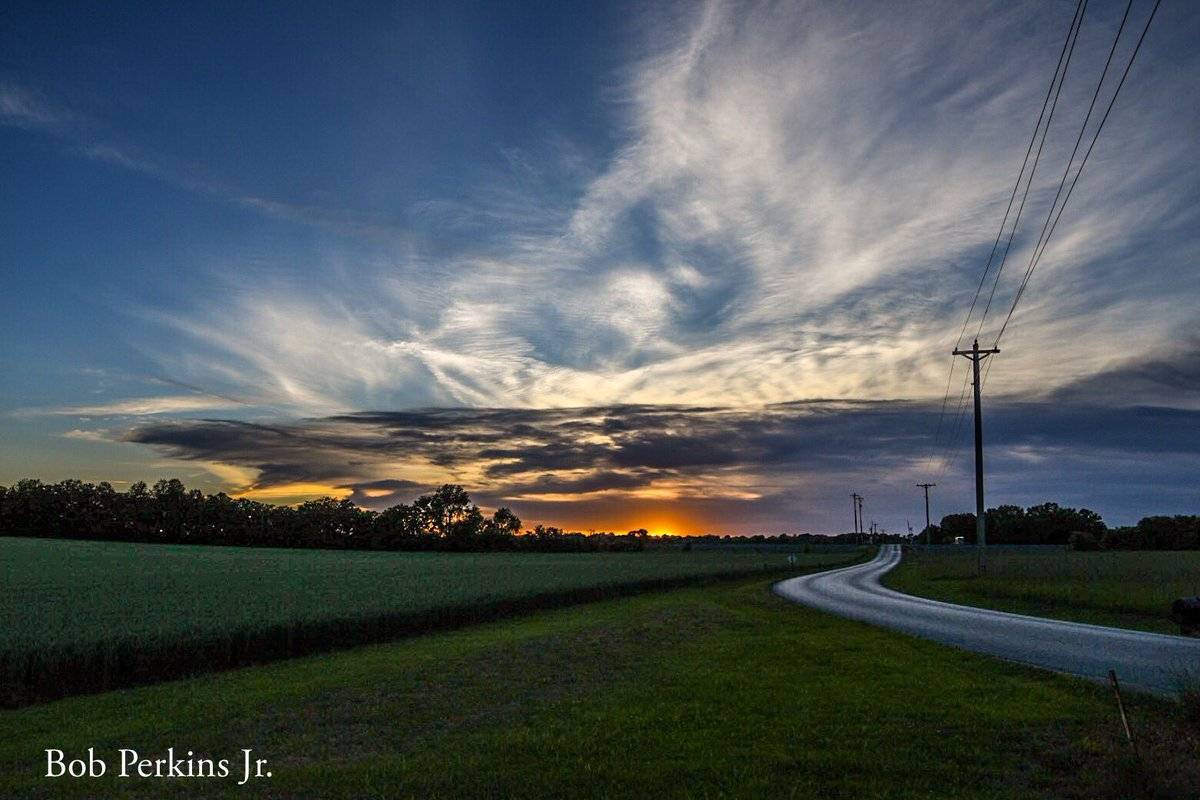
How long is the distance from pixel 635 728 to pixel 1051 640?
46.3ft

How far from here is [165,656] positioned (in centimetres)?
1923

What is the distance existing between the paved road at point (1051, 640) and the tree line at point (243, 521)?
367 feet

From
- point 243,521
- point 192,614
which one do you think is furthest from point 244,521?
point 192,614

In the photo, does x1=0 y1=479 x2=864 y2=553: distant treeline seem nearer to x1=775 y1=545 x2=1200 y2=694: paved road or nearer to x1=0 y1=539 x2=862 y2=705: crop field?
x1=0 y1=539 x2=862 y2=705: crop field

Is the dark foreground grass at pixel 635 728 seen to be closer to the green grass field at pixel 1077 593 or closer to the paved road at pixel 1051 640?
the paved road at pixel 1051 640

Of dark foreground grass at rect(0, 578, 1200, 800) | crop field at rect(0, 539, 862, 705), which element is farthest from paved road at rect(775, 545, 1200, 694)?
crop field at rect(0, 539, 862, 705)

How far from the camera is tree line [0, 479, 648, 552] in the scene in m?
117

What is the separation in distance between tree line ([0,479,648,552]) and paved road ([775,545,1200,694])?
111992 mm

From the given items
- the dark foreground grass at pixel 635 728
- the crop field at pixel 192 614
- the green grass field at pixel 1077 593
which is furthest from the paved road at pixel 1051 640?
the crop field at pixel 192 614

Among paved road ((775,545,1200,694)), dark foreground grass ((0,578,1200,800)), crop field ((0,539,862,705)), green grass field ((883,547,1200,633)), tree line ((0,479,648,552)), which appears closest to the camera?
dark foreground grass ((0,578,1200,800))

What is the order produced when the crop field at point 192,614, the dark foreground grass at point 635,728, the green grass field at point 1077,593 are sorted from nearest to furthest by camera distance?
the dark foreground grass at point 635,728 < the crop field at point 192,614 < the green grass field at point 1077,593

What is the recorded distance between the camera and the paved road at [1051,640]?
15750mm

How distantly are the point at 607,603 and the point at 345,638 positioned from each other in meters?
21.0

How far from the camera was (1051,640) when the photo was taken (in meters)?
20.7
